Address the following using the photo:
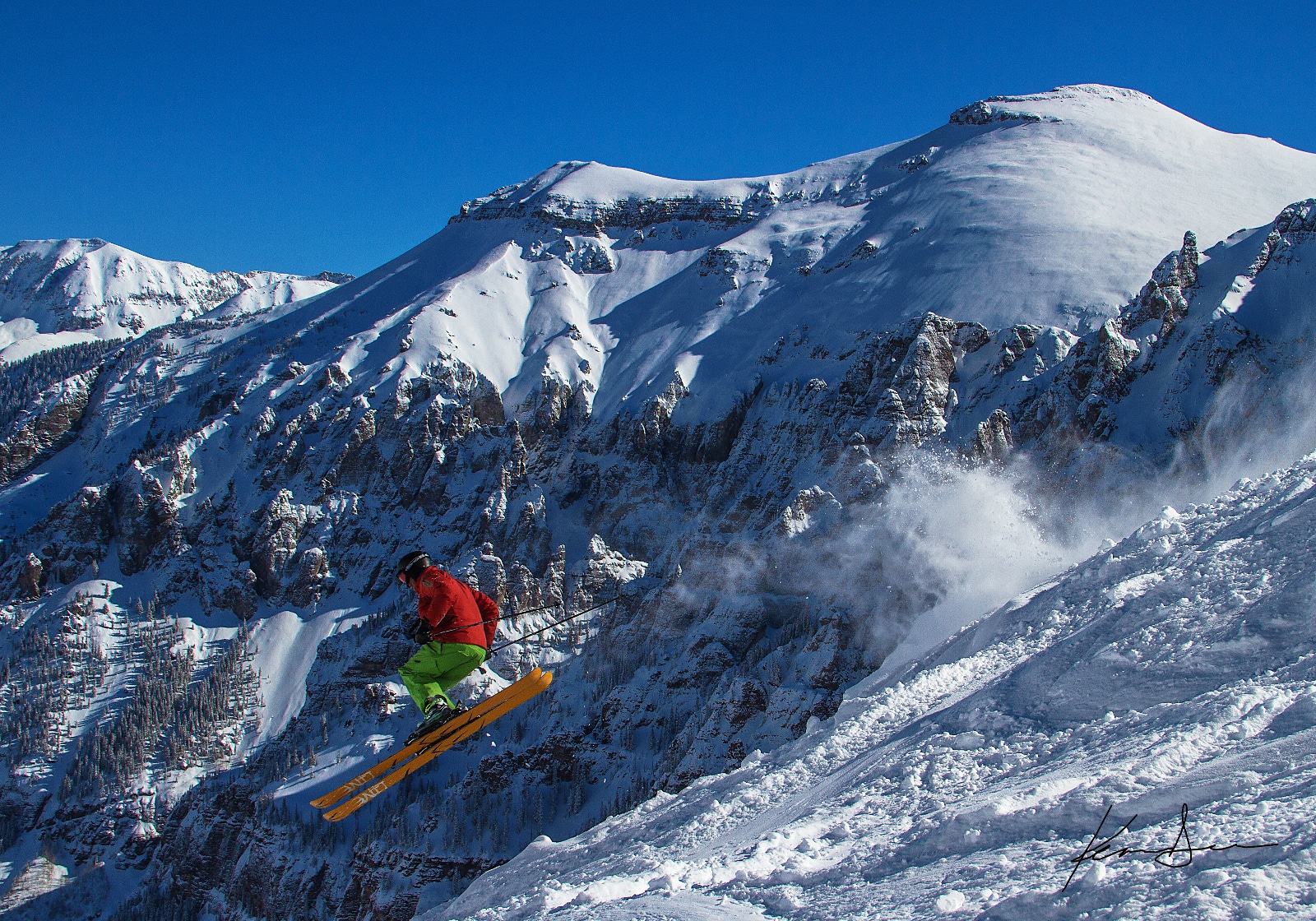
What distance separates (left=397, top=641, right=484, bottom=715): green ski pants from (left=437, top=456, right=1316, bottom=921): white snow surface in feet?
10.1

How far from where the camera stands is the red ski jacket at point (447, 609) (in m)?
12.2

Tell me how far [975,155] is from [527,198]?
251ft

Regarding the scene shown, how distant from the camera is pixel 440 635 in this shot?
486 inches

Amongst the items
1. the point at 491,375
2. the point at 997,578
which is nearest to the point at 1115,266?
the point at 997,578

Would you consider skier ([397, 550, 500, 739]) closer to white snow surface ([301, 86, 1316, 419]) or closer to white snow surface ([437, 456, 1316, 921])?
white snow surface ([437, 456, 1316, 921])

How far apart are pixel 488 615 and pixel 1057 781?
834cm

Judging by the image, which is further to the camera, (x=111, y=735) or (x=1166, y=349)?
(x=111, y=735)

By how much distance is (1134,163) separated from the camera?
112 m

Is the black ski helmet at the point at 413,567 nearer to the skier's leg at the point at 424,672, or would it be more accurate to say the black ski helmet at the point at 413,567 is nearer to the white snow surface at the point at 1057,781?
the skier's leg at the point at 424,672

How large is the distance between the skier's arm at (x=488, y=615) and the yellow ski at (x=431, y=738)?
2.66ft

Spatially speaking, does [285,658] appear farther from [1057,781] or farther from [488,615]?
[1057,781]

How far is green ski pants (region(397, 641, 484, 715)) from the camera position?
12586mm

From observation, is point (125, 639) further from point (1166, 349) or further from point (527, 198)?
point (1166, 349)

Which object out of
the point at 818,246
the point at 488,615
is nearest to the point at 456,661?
the point at 488,615
